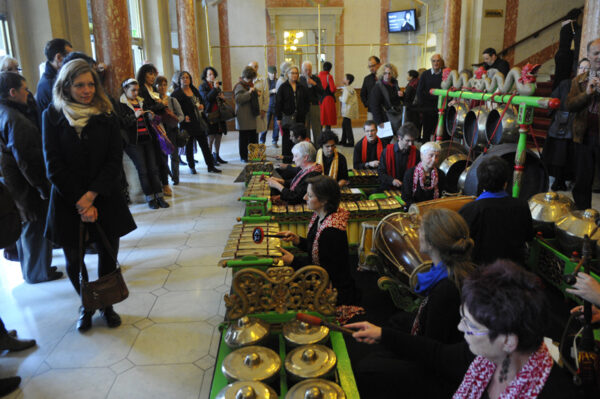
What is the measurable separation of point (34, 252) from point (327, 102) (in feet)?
20.2

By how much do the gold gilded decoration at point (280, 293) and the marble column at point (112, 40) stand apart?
3.92m

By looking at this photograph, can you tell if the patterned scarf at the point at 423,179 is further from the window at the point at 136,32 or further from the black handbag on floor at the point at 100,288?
the window at the point at 136,32

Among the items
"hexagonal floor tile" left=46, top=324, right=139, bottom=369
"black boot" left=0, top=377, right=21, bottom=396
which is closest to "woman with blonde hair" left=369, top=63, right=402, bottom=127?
"hexagonal floor tile" left=46, top=324, right=139, bottom=369

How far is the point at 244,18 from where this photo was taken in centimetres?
1309

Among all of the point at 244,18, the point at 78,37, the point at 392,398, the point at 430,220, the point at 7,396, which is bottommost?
the point at 7,396

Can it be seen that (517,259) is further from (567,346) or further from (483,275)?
(483,275)

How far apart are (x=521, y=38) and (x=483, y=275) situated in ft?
30.6

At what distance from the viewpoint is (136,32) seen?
379 inches

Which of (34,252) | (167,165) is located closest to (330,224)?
(34,252)

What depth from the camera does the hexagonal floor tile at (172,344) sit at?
8.35 ft

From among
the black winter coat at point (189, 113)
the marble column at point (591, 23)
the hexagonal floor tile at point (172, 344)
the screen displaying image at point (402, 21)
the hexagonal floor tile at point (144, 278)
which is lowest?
the hexagonal floor tile at point (172, 344)

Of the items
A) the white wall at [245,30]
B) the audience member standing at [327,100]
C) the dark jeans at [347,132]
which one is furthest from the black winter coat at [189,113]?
the white wall at [245,30]

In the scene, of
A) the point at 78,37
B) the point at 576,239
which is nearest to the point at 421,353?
the point at 576,239

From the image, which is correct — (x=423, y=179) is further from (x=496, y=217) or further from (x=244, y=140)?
(x=244, y=140)
